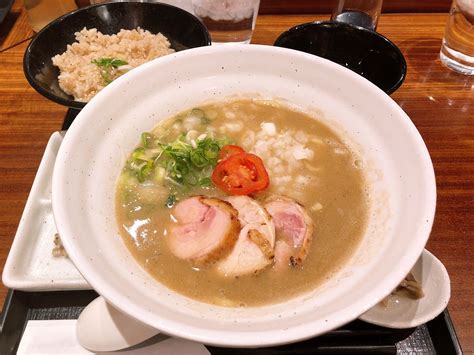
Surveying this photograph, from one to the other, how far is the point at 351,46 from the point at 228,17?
0.85 metres

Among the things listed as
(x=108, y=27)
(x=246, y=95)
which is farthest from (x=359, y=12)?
(x=108, y=27)

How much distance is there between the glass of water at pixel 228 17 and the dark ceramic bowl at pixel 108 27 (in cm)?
21

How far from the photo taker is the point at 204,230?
5.34 ft

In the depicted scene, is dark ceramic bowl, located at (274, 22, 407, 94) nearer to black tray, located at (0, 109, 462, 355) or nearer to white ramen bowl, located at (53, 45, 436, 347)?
white ramen bowl, located at (53, 45, 436, 347)

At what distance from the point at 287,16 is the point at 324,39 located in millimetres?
641

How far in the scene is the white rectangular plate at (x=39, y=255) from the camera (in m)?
1.81

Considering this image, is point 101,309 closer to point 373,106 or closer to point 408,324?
point 408,324

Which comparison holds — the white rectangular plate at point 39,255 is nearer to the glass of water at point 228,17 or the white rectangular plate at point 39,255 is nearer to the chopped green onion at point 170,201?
the chopped green onion at point 170,201

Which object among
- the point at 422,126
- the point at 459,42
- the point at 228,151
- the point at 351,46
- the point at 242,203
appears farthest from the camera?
the point at 459,42

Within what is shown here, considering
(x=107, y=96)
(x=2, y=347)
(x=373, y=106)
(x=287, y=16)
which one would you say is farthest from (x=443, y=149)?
(x=2, y=347)

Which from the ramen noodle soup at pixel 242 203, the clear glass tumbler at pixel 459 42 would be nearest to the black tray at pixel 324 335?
the ramen noodle soup at pixel 242 203

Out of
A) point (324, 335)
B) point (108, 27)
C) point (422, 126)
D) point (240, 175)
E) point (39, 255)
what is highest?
point (240, 175)

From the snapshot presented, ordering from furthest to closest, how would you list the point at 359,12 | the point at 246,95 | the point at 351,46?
the point at 359,12 → the point at 351,46 → the point at 246,95

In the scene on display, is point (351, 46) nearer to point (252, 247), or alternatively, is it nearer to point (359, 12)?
point (359, 12)
